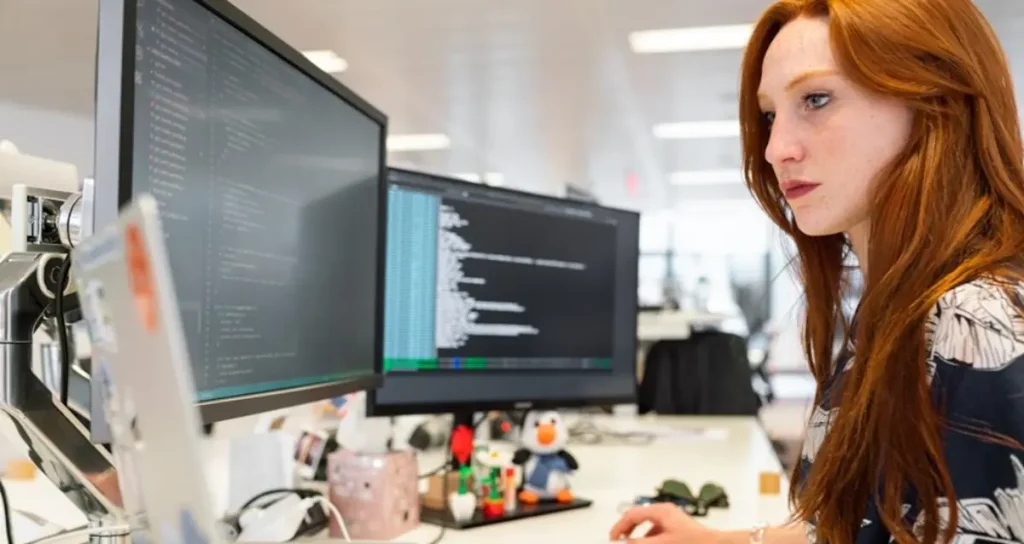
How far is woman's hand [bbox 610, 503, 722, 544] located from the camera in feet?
3.03

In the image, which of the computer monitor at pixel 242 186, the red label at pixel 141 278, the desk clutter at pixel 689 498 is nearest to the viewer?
the red label at pixel 141 278

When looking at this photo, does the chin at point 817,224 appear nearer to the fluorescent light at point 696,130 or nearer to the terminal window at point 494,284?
the terminal window at point 494,284

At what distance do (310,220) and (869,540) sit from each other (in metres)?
0.63

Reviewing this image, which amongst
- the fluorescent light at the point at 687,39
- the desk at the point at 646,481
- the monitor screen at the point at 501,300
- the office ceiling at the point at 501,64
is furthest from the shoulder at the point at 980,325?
the fluorescent light at the point at 687,39

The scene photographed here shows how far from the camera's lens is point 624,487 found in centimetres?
131

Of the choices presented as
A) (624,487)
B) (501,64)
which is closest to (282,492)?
(624,487)

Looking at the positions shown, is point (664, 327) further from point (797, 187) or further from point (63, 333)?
point (63, 333)

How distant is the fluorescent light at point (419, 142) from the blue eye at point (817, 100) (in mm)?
5173

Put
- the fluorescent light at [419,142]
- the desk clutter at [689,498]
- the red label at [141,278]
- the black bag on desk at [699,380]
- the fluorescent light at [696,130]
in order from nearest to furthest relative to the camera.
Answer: the red label at [141,278] → the desk clutter at [689,498] → the black bag on desk at [699,380] → the fluorescent light at [696,130] → the fluorescent light at [419,142]

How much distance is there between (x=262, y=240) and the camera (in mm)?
784

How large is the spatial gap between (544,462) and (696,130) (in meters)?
4.96

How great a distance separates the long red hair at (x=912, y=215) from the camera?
65 centimetres

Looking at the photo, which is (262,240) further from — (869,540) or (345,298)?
(869,540)

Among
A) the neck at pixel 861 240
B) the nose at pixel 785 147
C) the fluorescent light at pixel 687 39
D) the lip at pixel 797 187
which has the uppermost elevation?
the fluorescent light at pixel 687 39
